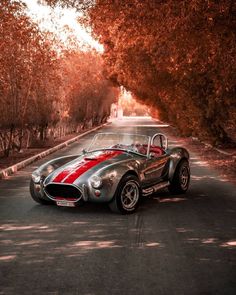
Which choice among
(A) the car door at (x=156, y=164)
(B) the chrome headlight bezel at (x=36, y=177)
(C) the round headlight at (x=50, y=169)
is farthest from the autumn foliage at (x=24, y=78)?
(B) the chrome headlight bezel at (x=36, y=177)

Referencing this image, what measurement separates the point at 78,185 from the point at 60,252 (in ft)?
6.67

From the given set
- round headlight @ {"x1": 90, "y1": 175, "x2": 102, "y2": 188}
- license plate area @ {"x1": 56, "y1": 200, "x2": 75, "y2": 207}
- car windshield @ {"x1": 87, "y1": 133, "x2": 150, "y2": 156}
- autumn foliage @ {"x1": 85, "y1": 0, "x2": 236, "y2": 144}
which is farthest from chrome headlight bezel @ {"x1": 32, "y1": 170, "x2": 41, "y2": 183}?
autumn foliage @ {"x1": 85, "y1": 0, "x2": 236, "y2": 144}

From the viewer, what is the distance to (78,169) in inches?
314

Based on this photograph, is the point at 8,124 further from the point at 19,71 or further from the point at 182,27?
the point at 182,27

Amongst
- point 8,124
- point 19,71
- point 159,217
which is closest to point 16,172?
point 8,124

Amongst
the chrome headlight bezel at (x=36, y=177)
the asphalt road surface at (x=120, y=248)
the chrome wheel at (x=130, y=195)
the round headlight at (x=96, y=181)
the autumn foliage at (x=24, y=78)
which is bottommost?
the asphalt road surface at (x=120, y=248)

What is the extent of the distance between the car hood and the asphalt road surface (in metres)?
0.60

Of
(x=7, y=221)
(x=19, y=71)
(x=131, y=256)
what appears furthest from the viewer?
(x=19, y=71)

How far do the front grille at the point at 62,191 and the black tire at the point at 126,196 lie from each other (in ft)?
2.03

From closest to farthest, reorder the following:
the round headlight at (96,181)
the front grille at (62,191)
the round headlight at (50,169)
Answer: the round headlight at (96,181), the front grille at (62,191), the round headlight at (50,169)

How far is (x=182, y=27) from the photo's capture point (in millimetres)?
10688

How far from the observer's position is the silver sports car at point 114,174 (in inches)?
300

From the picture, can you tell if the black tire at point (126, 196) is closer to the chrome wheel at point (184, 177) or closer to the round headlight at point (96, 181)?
the round headlight at point (96, 181)

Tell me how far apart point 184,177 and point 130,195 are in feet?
7.23
